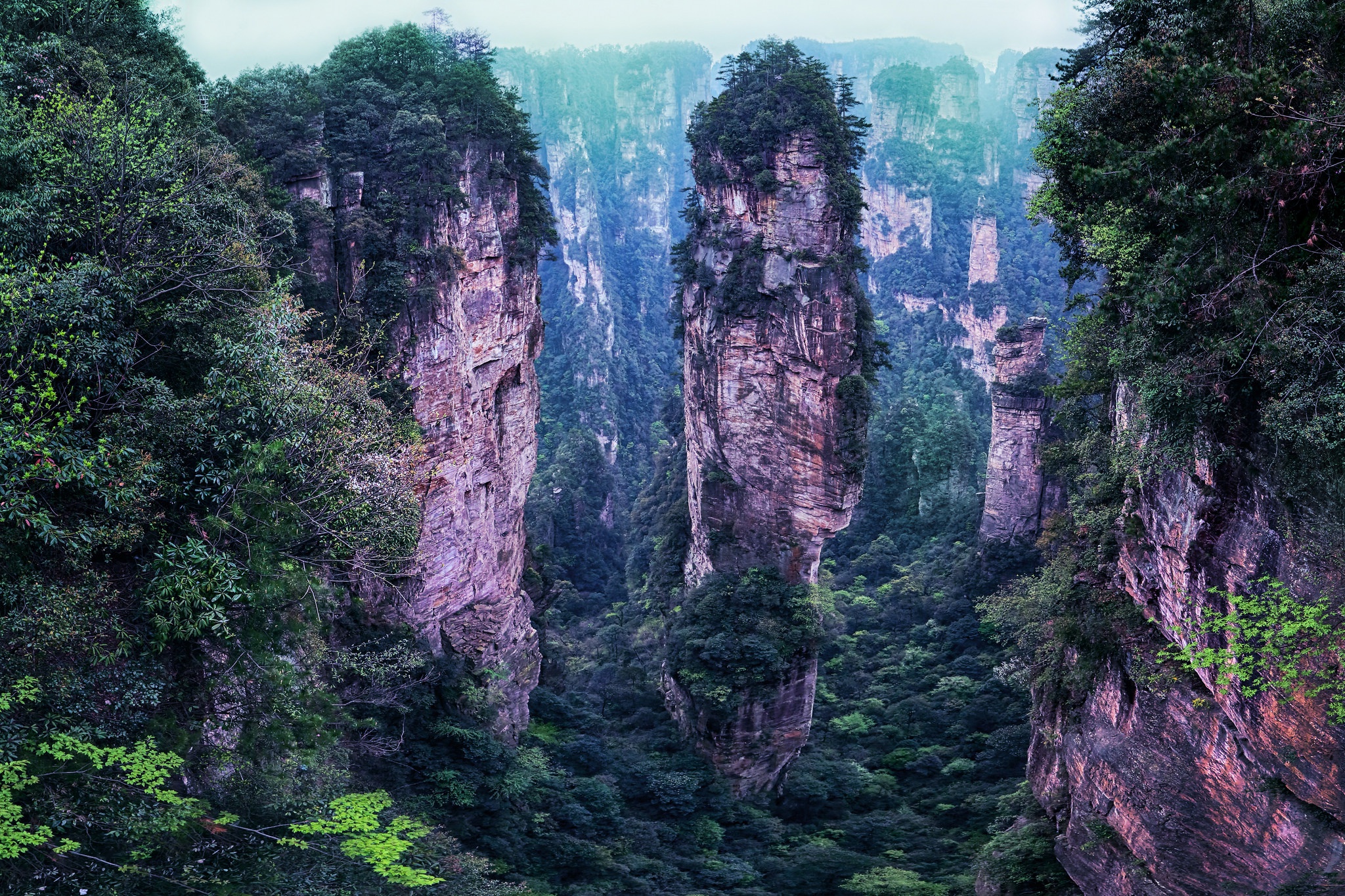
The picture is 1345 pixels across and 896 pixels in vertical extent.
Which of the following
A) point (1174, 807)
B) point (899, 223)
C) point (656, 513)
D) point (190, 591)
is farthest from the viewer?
point (899, 223)

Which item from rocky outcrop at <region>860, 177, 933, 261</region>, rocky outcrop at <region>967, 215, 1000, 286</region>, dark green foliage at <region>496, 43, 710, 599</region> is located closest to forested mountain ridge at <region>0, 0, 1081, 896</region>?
dark green foliage at <region>496, 43, 710, 599</region>

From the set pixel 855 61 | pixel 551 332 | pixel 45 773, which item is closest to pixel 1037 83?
pixel 855 61

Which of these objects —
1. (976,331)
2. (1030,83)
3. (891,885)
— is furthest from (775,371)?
(1030,83)

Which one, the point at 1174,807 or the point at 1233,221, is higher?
the point at 1233,221

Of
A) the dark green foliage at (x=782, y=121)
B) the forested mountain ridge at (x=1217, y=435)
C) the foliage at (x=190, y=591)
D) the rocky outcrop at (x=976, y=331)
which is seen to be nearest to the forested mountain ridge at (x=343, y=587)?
the foliage at (x=190, y=591)

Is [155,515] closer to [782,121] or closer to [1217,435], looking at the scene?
[1217,435]
